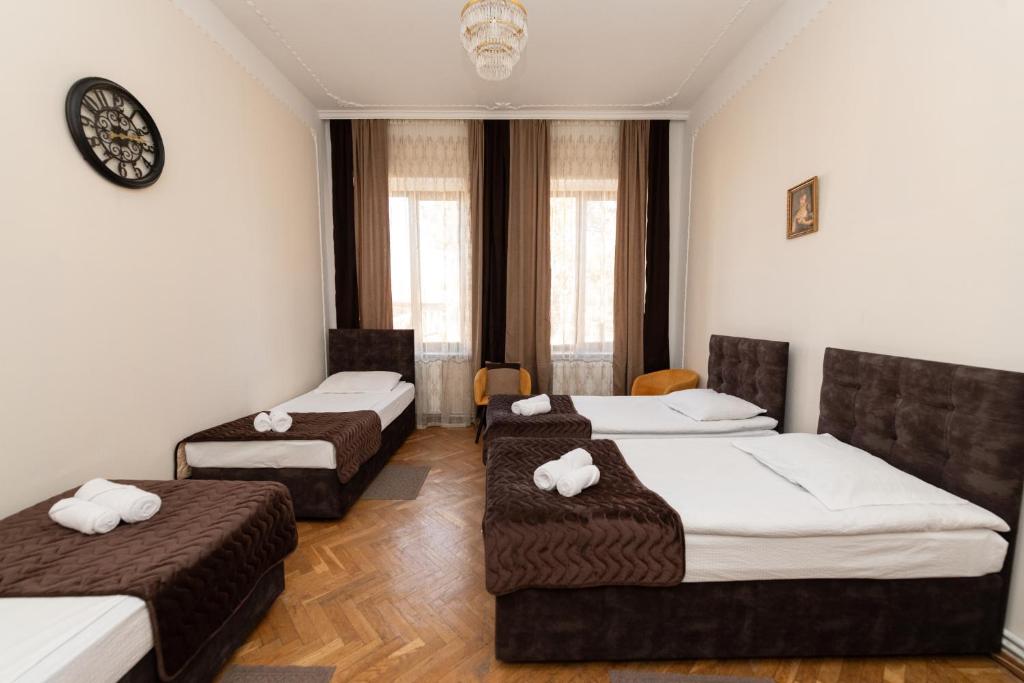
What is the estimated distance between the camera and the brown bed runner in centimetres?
264

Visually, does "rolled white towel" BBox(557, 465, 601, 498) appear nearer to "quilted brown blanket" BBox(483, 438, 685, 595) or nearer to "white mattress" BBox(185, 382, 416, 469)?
"quilted brown blanket" BBox(483, 438, 685, 595)

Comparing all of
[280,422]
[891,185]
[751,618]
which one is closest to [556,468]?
[751,618]

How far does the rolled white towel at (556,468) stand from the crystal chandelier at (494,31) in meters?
2.04

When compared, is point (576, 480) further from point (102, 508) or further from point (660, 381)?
point (660, 381)

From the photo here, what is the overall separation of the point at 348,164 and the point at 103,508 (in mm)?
3849

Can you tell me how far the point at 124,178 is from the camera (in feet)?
7.20

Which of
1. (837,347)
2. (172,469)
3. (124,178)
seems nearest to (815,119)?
(837,347)

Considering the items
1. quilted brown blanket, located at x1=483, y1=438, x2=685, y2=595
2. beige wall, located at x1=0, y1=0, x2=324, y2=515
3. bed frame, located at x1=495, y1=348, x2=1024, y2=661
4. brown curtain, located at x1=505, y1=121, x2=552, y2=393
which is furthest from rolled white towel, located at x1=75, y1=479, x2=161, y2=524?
brown curtain, located at x1=505, y1=121, x2=552, y2=393

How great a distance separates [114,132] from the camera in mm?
2156

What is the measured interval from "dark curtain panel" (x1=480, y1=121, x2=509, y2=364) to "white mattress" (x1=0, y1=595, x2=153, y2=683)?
3.53m

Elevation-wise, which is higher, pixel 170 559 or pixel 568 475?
pixel 568 475

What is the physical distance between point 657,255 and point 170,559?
4.41 metres

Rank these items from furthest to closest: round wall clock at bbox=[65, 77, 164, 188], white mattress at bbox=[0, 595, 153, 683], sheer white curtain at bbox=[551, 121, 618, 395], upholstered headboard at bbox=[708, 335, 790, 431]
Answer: sheer white curtain at bbox=[551, 121, 618, 395] < upholstered headboard at bbox=[708, 335, 790, 431] < round wall clock at bbox=[65, 77, 164, 188] < white mattress at bbox=[0, 595, 153, 683]

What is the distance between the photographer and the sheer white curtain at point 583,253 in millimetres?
4477
